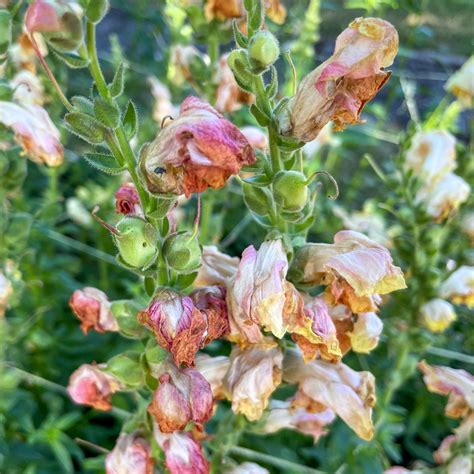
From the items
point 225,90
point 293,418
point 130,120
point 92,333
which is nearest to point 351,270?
point 130,120

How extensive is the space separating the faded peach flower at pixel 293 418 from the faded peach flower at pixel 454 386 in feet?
0.70

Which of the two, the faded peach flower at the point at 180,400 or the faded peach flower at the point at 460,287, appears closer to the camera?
the faded peach flower at the point at 180,400

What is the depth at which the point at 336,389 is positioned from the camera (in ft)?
3.83

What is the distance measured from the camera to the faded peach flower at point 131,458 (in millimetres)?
1104

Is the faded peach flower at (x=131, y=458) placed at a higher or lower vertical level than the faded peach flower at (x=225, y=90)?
lower

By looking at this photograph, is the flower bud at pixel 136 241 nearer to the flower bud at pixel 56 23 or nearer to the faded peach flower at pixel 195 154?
the faded peach flower at pixel 195 154

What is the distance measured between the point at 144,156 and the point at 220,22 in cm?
82

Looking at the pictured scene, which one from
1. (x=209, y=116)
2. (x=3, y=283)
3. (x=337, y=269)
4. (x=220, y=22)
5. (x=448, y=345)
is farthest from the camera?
(x=448, y=345)

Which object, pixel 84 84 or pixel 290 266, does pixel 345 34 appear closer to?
pixel 290 266

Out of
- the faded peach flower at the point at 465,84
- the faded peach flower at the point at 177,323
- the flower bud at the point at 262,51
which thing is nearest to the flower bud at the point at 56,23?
the flower bud at the point at 262,51

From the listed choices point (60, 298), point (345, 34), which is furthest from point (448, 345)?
point (345, 34)

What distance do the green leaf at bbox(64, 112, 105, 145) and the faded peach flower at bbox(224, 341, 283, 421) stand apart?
39 centimetres

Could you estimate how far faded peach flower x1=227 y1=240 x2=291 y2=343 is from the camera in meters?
0.95

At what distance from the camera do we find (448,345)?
2.34 meters
